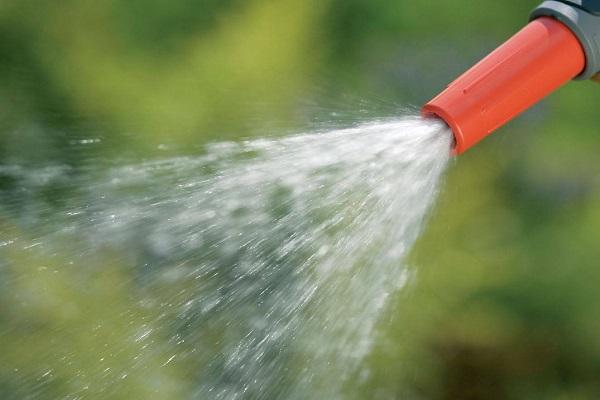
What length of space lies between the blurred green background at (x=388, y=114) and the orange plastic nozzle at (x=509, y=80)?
0.45 m

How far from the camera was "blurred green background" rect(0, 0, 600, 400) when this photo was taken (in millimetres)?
1041

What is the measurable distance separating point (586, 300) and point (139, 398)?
540 mm

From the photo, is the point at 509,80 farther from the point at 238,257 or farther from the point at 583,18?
the point at 238,257

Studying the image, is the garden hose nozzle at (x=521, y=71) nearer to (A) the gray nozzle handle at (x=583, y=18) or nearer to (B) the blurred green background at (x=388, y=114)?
(A) the gray nozzle handle at (x=583, y=18)

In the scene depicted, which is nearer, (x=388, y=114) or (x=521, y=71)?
(x=521, y=71)

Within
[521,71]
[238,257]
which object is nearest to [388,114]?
[238,257]

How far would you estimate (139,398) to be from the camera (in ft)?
3.19

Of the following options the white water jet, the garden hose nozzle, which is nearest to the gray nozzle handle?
the garden hose nozzle

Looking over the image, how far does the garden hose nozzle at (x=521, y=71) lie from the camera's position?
559mm

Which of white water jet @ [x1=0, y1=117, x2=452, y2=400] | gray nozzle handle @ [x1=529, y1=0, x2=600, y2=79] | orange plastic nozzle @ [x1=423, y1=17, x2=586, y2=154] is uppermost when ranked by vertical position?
gray nozzle handle @ [x1=529, y1=0, x2=600, y2=79]

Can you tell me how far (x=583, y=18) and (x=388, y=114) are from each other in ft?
1.62

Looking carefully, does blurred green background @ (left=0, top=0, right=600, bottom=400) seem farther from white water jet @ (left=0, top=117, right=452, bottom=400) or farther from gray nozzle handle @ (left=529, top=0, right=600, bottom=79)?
Answer: gray nozzle handle @ (left=529, top=0, right=600, bottom=79)

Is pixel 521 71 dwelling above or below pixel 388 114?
above

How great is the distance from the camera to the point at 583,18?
0.57 meters
